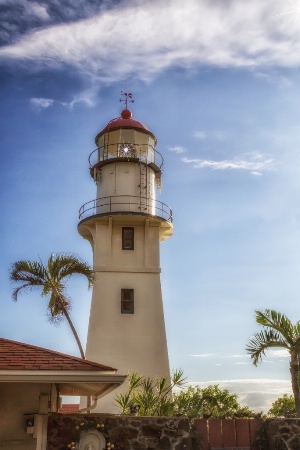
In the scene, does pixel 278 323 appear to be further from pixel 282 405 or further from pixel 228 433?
pixel 282 405

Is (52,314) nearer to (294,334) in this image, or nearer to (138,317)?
(138,317)

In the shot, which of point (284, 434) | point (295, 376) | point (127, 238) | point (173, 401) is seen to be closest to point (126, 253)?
point (127, 238)

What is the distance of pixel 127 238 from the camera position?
25.6 meters

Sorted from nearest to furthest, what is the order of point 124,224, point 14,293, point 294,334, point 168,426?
point 168,426, point 294,334, point 14,293, point 124,224

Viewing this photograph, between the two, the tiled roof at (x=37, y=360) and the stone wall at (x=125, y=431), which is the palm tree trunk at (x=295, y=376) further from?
the tiled roof at (x=37, y=360)

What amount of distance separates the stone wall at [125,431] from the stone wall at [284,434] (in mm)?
2059

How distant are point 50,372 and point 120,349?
518 inches

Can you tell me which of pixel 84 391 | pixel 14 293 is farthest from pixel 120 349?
pixel 84 391

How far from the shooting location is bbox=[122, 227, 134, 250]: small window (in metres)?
25.4

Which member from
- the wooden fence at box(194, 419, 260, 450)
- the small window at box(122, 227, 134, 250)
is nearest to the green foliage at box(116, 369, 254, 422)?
the wooden fence at box(194, 419, 260, 450)

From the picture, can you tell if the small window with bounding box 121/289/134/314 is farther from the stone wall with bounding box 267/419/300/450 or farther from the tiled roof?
the stone wall with bounding box 267/419/300/450

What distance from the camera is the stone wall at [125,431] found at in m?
10.9

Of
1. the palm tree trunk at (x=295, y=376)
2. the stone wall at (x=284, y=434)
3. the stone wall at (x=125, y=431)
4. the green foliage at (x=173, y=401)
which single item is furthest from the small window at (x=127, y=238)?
the stone wall at (x=125, y=431)

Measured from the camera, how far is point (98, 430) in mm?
10945
